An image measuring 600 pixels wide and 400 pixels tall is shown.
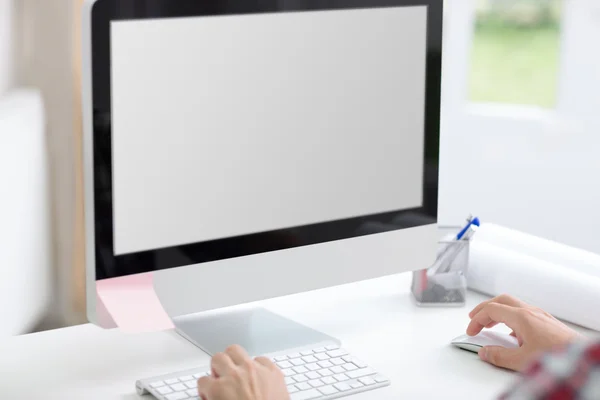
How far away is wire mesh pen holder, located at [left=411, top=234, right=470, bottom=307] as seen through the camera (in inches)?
55.8

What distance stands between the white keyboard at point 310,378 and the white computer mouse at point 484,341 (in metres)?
0.17

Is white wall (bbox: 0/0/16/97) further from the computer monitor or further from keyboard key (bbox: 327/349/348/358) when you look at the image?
keyboard key (bbox: 327/349/348/358)

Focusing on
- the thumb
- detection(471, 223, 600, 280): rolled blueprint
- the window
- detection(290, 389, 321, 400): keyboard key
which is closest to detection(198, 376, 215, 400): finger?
detection(290, 389, 321, 400): keyboard key

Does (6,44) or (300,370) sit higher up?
(6,44)

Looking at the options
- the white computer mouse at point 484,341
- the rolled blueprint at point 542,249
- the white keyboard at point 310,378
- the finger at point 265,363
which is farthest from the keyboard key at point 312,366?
the rolled blueprint at point 542,249

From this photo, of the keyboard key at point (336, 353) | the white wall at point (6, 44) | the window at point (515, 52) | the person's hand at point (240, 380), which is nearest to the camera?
the person's hand at point (240, 380)

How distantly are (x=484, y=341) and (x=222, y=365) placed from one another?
0.41m

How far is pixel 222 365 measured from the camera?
3.31 ft

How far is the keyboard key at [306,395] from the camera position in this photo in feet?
3.46

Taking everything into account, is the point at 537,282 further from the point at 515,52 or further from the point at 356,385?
the point at 515,52

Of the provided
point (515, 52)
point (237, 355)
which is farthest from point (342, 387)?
point (515, 52)

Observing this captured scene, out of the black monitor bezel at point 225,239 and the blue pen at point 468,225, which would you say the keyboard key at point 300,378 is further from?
the blue pen at point 468,225

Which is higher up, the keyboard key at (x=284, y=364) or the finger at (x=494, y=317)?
the finger at (x=494, y=317)

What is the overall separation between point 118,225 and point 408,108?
1.59 feet
